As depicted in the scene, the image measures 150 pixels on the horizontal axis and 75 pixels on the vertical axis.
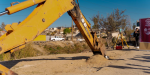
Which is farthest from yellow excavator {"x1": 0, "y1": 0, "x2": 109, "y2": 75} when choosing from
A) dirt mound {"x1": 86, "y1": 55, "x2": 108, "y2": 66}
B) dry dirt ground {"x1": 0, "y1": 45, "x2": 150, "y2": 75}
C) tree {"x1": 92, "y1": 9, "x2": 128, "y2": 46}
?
tree {"x1": 92, "y1": 9, "x2": 128, "y2": 46}

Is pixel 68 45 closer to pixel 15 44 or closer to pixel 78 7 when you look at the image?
pixel 78 7

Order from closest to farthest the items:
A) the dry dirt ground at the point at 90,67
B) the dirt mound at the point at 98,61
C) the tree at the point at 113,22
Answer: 1. the dry dirt ground at the point at 90,67
2. the dirt mound at the point at 98,61
3. the tree at the point at 113,22

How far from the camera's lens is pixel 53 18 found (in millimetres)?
4195

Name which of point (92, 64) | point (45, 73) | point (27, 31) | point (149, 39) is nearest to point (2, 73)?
point (27, 31)

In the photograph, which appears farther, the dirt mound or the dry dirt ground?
the dirt mound

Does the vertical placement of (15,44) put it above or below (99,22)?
below

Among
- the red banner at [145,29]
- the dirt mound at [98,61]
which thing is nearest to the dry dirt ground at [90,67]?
the dirt mound at [98,61]

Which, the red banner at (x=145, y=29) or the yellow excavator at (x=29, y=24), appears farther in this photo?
the red banner at (x=145, y=29)

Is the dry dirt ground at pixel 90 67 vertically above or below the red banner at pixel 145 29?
below

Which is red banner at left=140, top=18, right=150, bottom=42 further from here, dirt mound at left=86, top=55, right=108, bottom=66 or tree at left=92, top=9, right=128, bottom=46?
tree at left=92, top=9, right=128, bottom=46

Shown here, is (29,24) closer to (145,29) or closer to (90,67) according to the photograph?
(90,67)

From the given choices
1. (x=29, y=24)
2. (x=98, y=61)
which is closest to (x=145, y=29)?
(x=98, y=61)

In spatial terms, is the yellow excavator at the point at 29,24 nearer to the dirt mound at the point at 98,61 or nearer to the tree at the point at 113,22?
the dirt mound at the point at 98,61

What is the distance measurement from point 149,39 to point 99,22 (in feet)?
41.2
